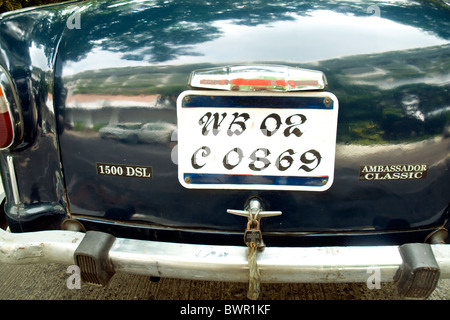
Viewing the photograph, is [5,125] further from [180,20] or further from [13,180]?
[180,20]

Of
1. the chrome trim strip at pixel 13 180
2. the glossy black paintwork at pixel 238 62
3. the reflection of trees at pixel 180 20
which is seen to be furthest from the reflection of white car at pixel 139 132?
the chrome trim strip at pixel 13 180

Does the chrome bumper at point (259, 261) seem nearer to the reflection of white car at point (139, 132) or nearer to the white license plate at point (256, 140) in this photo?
the white license plate at point (256, 140)

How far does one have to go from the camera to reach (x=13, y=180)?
171 cm

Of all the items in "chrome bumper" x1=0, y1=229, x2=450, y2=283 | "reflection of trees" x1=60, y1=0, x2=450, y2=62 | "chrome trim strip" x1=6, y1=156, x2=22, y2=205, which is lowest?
"chrome bumper" x1=0, y1=229, x2=450, y2=283

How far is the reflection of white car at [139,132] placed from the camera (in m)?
1.49

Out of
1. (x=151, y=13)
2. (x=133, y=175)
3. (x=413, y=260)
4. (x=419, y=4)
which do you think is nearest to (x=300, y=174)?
(x=413, y=260)

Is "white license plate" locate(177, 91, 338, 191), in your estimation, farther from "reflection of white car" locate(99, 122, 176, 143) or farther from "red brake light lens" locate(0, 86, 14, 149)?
"red brake light lens" locate(0, 86, 14, 149)

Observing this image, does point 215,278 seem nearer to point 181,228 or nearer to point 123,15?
point 181,228

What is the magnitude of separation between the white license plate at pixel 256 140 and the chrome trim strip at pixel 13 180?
0.78 metres

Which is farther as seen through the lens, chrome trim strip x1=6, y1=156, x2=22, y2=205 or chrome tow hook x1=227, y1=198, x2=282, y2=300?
chrome trim strip x1=6, y1=156, x2=22, y2=205

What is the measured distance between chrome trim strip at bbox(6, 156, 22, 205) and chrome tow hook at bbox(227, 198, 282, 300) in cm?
97

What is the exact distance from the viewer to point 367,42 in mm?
1486

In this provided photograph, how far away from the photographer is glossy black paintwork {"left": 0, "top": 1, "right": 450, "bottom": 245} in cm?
145

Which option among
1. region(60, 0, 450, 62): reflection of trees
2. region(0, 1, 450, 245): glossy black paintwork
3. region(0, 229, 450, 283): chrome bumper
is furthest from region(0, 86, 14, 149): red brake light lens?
region(0, 229, 450, 283): chrome bumper
